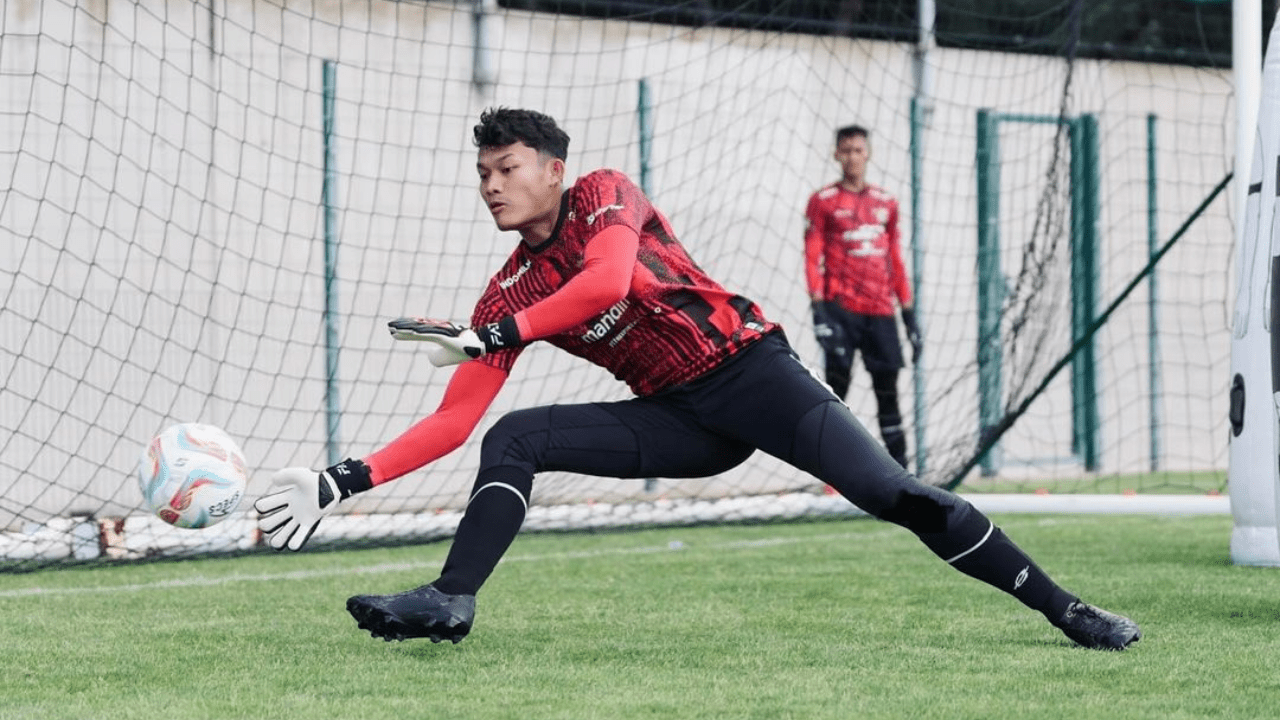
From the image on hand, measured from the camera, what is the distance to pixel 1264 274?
564cm

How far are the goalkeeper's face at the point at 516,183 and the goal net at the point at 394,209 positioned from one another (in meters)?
3.43

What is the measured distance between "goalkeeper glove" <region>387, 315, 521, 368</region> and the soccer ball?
858mm

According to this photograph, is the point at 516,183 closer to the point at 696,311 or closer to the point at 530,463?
the point at 696,311

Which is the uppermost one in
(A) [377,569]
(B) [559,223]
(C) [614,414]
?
(B) [559,223]

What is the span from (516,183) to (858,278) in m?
5.52

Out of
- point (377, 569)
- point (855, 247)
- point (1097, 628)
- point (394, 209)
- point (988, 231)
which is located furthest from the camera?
point (988, 231)

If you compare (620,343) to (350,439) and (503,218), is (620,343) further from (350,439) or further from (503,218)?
(350,439)

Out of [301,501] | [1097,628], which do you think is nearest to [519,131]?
[301,501]

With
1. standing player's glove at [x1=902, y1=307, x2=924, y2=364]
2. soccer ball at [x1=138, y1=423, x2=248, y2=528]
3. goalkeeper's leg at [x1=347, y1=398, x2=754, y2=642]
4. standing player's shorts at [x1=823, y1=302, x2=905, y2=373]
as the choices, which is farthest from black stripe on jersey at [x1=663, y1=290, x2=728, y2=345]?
standing player's glove at [x1=902, y1=307, x2=924, y2=364]

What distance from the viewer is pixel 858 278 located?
1024 centimetres

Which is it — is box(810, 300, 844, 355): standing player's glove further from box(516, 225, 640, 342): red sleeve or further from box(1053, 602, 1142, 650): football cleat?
box(516, 225, 640, 342): red sleeve

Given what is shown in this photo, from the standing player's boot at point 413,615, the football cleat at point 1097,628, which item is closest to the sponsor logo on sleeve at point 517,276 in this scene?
the standing player's boot at point 413,615

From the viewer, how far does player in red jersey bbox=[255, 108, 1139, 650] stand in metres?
4.79

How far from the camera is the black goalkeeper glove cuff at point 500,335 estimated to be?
459cm
